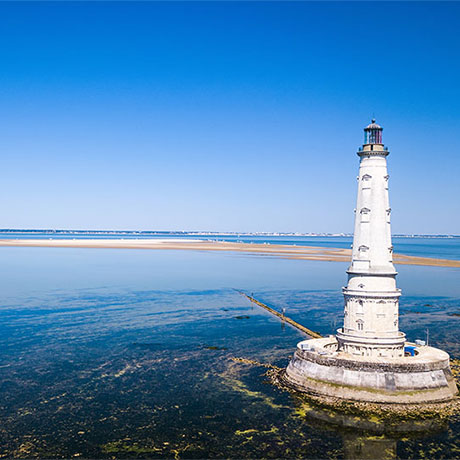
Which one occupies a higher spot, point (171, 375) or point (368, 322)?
point (368, 322)

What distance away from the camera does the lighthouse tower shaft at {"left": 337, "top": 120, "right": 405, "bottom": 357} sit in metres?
32.2

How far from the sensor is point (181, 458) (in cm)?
2330

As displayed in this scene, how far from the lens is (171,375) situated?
115 feet

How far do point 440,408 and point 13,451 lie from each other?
2268 centimetres

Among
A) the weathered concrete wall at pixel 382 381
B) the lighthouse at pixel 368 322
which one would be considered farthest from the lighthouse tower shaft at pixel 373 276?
the weathered concrete wall at pixel 382 381

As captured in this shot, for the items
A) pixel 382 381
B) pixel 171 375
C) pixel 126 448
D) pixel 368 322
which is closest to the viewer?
pixel 126 448

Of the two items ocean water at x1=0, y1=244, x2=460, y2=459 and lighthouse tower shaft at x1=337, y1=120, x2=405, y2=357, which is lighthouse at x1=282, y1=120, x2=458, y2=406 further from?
ocean water at x1=0, y1=244, x2=460, y2=459

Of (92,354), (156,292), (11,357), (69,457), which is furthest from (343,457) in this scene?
(156,292)

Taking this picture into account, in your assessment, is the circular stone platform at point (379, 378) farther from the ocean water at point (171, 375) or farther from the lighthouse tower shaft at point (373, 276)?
the ocean water at point (171, 375)

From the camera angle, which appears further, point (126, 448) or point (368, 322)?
point (368, 322)

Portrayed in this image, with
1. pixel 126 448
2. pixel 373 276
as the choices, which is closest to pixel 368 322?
pixel 373 276

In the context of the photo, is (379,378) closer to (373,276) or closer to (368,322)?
(368,322)

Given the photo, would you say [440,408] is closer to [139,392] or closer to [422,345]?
[422,345]

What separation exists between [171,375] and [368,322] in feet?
44.7
